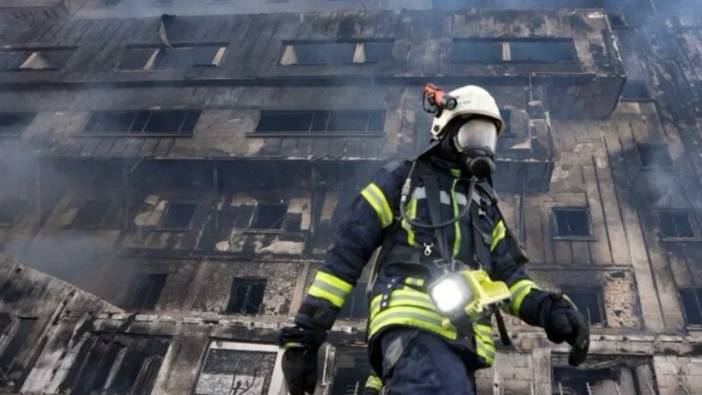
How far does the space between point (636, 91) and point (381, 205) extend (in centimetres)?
1885

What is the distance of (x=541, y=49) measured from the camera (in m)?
17.5

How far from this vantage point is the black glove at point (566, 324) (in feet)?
10.5

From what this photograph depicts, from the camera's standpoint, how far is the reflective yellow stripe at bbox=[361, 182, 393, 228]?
349cm

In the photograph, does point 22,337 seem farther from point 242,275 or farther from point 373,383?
point 373,383

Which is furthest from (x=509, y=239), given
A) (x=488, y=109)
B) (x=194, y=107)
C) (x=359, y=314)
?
(x=194, y=107)

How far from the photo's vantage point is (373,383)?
3.42 metres


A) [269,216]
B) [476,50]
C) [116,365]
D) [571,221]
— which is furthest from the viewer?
[476,50]

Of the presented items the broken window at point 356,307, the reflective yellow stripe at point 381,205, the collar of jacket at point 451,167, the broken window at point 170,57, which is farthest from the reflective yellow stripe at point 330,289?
the broken window at point 170,57

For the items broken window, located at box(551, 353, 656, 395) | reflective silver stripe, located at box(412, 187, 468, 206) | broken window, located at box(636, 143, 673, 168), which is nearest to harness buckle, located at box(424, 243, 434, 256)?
reflective silver stripe, located at box(412, 187, 468, 206)

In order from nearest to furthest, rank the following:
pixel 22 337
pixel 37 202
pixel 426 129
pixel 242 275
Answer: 1. pixel 22 337
2. pixel 242 275
3. pixel 426 129
4. pixel 37 202

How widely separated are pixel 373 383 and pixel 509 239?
168 cm

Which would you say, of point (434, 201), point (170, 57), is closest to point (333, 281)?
point (434, 201)

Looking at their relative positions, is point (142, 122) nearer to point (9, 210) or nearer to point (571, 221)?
point (9, 210)

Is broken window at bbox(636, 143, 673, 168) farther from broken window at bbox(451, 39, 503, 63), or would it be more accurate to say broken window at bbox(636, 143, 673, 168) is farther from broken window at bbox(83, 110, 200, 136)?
broken window at bbox(83, 110, 200, 136)
